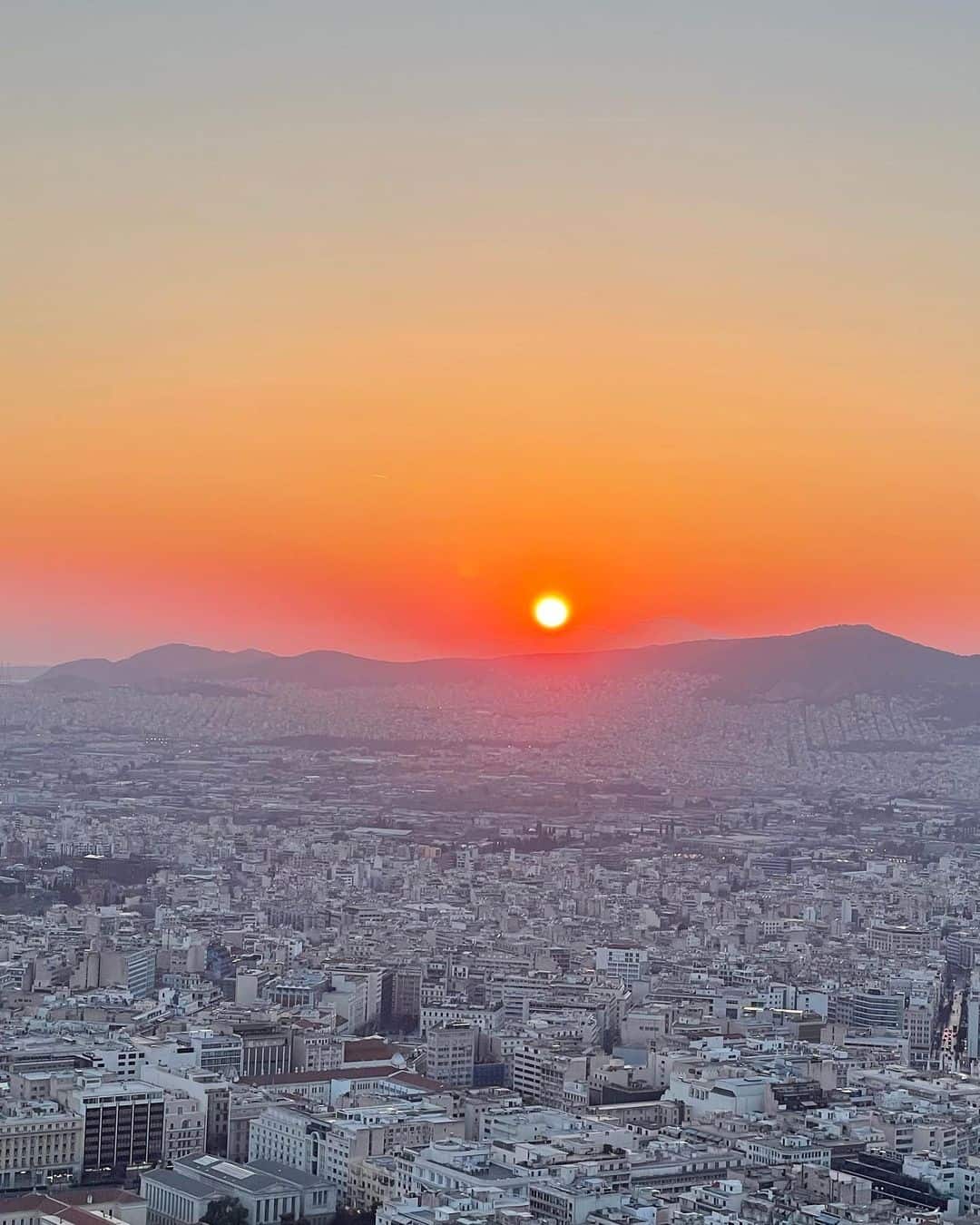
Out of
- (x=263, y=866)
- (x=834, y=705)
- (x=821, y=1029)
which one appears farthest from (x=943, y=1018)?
(x=834, y=705)

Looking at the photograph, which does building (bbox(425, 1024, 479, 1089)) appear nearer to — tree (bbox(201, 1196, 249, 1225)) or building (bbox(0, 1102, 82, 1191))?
building (bbox(0, 1102, 82, 1191))

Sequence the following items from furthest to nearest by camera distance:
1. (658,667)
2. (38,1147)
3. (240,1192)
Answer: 1. (658,667)
2. (38,1147)
3. (240,1192)

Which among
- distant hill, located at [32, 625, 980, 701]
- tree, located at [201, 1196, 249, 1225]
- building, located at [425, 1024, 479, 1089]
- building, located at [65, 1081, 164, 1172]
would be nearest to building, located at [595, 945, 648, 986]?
building, located at [425, 1024, 479, 1089]

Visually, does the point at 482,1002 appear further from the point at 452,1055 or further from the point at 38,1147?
the point at 38,1147

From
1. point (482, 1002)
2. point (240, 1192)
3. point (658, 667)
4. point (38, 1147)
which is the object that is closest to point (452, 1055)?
point (482, 1002)

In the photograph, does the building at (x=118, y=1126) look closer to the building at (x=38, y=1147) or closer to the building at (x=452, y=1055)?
the building at (x=38, y=1147)

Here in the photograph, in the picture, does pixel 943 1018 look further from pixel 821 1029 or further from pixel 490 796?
pixel 490 796

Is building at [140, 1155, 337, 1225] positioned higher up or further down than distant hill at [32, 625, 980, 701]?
further down
